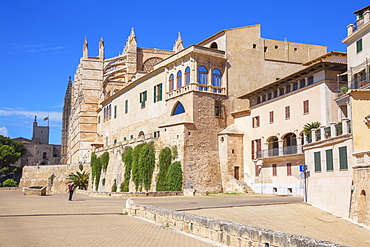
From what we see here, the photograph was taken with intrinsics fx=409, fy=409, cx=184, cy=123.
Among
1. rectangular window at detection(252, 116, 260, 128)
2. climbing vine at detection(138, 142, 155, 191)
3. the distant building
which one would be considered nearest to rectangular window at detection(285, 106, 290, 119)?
rectangular window at detection(252, 116, 260, 128)

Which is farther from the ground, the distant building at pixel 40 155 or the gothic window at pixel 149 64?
the gothic window at pixel 149 64

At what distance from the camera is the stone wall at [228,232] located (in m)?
8.45

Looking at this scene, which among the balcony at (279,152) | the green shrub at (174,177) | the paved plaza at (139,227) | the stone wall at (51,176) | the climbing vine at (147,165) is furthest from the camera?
the stone wall at (51,176)

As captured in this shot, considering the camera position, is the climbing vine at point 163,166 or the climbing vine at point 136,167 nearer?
the climbing vine at point 163,166

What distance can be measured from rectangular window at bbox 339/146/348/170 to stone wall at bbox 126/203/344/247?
11.0 m

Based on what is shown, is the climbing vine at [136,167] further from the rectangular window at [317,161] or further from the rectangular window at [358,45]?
the rectangular window at [358,45]

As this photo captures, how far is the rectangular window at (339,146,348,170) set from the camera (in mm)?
21266

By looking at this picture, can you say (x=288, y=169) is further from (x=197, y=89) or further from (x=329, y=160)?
(x=197, y=89)

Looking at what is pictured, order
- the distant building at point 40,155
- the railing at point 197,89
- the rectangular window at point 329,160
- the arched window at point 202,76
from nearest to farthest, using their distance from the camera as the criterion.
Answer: the rectangular window at point 329,160 → the railing at point 197,89 → the arched window at point 202,76 → the distant building at point 40,155

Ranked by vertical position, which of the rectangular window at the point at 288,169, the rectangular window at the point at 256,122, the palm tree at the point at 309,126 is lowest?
the rectangular window at the point at 288,169

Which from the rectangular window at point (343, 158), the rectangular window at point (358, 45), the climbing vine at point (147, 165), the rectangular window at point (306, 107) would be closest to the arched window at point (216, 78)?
Result: the climbing vine at point (147, 165)

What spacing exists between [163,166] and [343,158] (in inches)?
752

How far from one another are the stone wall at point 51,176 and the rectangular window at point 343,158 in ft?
139

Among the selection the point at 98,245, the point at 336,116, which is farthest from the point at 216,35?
the point at 98,245
